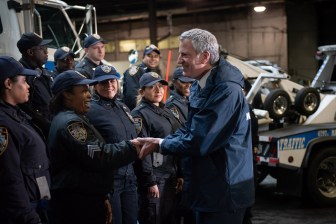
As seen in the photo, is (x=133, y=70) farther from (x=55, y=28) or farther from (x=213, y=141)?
(x=213, y=141)

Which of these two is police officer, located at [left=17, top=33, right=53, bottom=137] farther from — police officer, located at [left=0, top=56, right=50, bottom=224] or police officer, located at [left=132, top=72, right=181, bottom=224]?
police officer, located at [left=0, top=56, right=50, bottom=224]

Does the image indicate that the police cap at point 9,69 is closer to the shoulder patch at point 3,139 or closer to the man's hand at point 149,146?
the shoulder patch at point 3,139

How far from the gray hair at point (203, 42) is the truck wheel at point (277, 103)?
14.6ft

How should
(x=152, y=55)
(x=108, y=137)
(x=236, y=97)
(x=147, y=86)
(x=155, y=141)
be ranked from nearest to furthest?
(x=236, y=97) < (x=155, y=141) < (x=108, y=137) < (x=147, y=86) < (x=152, y=55)

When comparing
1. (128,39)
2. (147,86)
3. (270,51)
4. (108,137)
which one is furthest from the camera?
(128,39)

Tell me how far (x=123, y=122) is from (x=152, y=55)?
9.02 ft

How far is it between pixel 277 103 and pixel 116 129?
13.3 feet

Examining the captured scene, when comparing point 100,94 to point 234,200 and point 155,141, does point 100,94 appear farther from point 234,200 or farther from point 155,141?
point 234,200

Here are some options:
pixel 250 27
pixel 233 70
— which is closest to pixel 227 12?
pixel 250 27

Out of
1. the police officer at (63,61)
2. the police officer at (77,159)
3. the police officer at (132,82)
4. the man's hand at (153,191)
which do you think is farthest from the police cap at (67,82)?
the police officer at (132,82)

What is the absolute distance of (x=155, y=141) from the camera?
329 centimetres

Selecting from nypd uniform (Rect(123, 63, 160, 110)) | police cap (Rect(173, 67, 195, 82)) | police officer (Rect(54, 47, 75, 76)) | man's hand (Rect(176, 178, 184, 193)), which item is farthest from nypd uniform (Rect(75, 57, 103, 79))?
man's hand (Rect(176, 178, 184, 193))

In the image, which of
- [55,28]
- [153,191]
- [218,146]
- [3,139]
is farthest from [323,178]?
[3,139]

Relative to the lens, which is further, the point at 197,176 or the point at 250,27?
the point at 250,27
